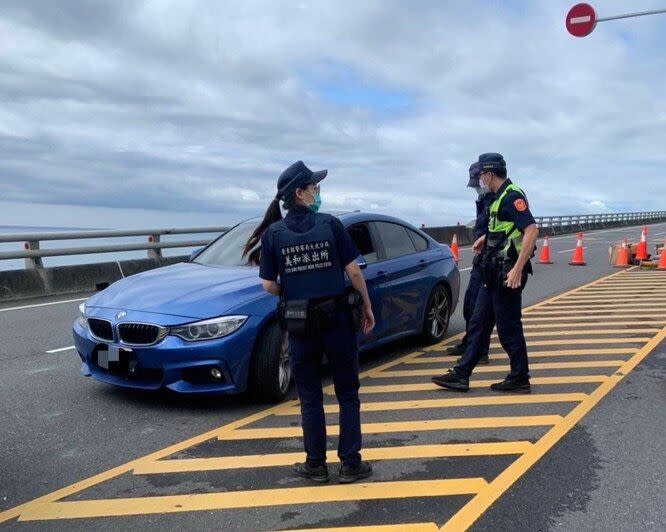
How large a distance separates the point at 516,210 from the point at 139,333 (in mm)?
3034

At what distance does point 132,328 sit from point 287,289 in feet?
5.88

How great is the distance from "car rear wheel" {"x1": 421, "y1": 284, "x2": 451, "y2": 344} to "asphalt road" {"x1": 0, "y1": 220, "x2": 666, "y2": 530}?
0.73m

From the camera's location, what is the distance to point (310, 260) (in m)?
3.85

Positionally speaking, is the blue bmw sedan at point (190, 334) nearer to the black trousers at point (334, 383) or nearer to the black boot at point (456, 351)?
the black trousers at point (334, 383)

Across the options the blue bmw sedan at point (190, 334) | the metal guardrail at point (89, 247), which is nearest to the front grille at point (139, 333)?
the blue bmw sedan at point (190, 334)

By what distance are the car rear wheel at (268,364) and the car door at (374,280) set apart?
1218mm

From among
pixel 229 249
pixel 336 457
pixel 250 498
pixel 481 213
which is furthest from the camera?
pixel 481 213

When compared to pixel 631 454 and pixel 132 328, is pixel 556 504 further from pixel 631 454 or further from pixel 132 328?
pixel 132 328

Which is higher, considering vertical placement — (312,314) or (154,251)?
(154,251)

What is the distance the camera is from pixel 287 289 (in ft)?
13.0

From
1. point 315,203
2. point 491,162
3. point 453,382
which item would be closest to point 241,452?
point 315,203

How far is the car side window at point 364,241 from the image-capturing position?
262 inches

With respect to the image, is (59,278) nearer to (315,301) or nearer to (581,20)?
(315,301)

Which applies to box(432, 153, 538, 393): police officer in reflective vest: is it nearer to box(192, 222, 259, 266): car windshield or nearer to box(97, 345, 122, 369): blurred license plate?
box(192, 222, 259, 266): car windshield
